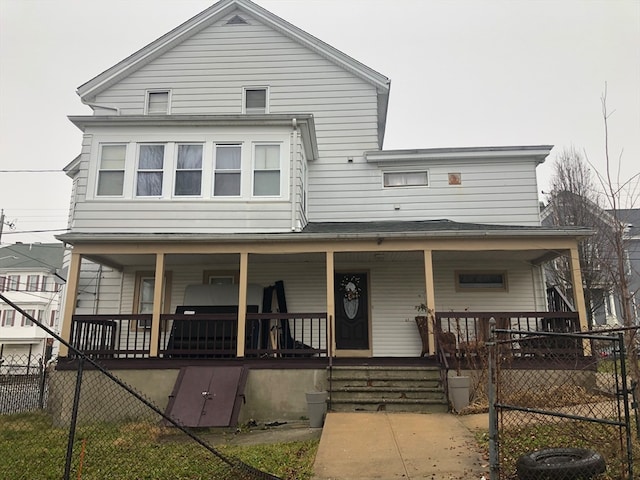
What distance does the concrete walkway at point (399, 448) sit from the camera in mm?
4637

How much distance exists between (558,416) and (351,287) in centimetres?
776

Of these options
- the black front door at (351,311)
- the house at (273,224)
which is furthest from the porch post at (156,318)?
the black front door at (351,311)

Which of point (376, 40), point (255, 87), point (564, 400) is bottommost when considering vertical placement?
point (564, 400)

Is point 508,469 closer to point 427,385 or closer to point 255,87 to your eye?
point 427,385

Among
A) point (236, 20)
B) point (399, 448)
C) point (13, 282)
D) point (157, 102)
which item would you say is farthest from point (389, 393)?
point (13, 282)

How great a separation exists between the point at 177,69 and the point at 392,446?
11967 mm

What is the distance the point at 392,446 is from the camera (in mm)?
5586

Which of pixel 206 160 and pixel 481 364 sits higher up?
pixel 206 160

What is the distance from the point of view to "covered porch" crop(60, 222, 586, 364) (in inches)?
379

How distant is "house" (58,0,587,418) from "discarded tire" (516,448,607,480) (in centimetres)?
440

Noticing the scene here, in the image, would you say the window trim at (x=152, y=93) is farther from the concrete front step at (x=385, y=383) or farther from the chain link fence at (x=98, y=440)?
the concrete front step at (x=385, y=383)

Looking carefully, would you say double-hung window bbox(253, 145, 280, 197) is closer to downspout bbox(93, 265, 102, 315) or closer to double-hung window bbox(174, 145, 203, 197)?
double-hung window bbox(174, 145, 203, 197)

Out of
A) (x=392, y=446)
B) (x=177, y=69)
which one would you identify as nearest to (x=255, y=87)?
(x=177, y=69)

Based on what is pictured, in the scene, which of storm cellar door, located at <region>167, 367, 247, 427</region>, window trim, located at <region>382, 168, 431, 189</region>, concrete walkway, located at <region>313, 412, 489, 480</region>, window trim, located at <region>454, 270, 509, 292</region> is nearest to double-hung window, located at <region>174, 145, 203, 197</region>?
storm cellar door, located at <region>167, 367, 247, 427</region>
